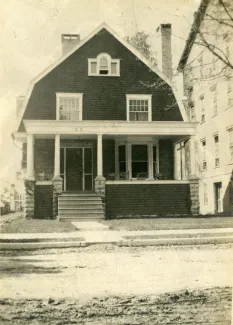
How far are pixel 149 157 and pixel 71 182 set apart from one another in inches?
94.5

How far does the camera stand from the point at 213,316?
451 centimetres

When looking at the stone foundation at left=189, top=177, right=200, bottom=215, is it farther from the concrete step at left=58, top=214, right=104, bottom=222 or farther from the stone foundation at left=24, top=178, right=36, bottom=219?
the stone foundation at left=24, top=178, right=36, bottom=219

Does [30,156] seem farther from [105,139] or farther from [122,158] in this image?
[122,158]

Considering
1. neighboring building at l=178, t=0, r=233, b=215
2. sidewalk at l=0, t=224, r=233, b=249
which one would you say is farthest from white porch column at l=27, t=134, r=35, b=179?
neighboring building at l=178, t=0, r=233, b=215

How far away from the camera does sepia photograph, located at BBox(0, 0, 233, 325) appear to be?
4613 millimetres

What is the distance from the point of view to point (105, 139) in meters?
12.8

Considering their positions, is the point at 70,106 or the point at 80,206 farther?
the point at 70,106

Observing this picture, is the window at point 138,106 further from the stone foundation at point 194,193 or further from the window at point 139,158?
A: the stone foundation at point 194,193

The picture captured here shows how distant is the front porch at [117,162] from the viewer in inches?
427

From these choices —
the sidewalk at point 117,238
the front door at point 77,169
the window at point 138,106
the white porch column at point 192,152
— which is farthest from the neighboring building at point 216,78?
the front door at point 77,169

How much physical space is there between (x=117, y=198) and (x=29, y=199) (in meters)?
2.26

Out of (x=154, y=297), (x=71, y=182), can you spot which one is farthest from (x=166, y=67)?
(x=154, y=297)

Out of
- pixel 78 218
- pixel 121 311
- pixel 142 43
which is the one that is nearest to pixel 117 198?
pixel 78 218

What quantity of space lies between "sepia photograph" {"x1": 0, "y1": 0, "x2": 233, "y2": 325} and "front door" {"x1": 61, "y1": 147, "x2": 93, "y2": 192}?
0.86 metres
